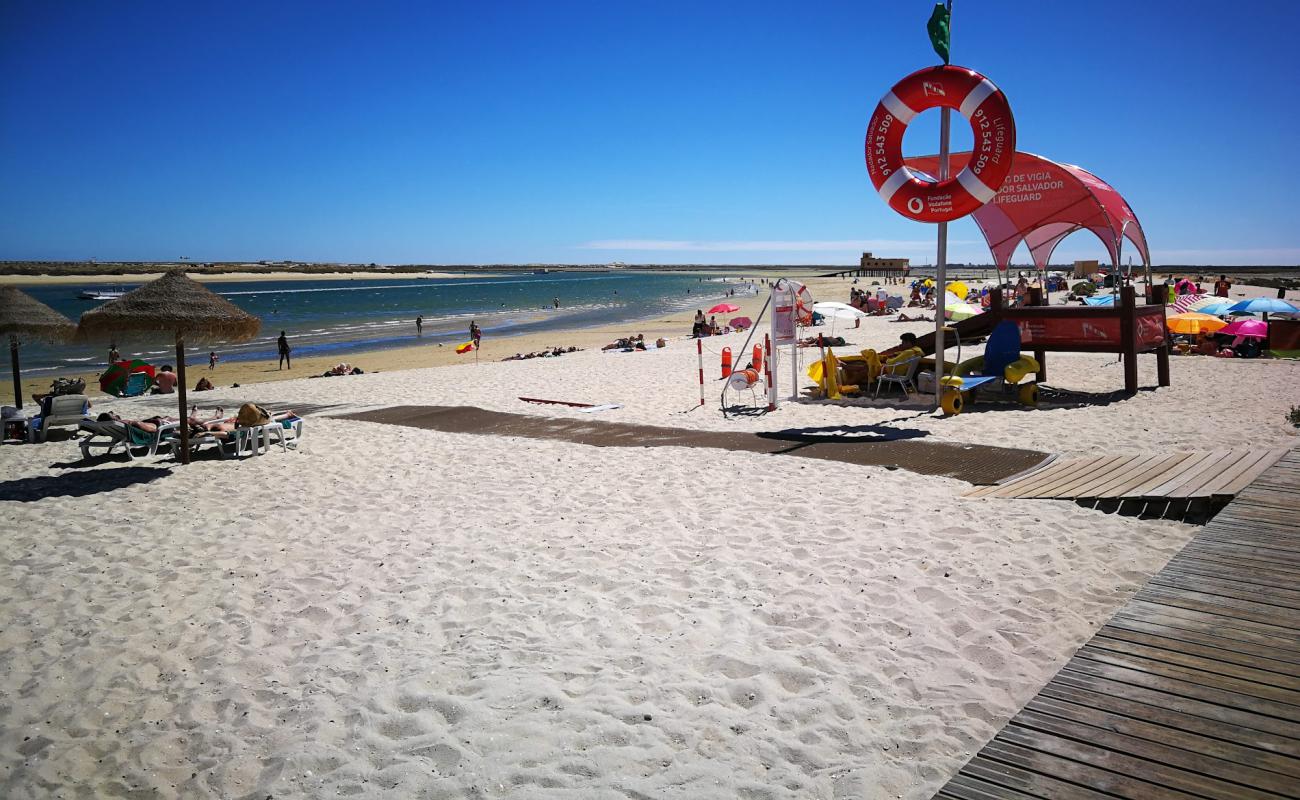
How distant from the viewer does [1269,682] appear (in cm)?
252

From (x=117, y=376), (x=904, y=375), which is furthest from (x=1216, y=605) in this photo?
(x=117, y=376)

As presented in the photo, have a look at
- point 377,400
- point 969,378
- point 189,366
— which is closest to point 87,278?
point 189,366

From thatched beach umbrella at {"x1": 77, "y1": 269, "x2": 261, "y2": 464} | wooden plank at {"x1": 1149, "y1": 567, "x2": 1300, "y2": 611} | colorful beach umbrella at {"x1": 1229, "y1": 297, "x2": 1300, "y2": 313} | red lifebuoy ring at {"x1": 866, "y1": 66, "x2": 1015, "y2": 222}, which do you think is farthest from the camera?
colorful beach umbrella at {"x1": 1229, "y1": 297, "x2": 1300, "y2": 313}

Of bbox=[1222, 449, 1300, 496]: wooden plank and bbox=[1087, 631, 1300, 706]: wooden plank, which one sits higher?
bbox=[1222, 449, 1300, 496]: wooden plank

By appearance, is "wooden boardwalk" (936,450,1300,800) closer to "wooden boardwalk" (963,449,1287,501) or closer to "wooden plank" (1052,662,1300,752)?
"wooden plank" (1052,662,1300,752)

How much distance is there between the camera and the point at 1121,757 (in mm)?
2168

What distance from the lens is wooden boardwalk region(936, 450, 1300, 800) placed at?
2.06 meters

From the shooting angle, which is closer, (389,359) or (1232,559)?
(1232,559)

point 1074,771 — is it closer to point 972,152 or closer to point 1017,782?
point 1017,782

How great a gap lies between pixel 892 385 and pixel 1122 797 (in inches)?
374

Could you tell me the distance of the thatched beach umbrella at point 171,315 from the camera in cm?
739

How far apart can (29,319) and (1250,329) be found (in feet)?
64.4

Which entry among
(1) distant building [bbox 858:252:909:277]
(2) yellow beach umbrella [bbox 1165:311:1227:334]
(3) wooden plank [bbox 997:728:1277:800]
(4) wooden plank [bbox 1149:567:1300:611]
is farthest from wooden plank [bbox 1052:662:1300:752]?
(1) distant building [bbox 858:252:909:277]

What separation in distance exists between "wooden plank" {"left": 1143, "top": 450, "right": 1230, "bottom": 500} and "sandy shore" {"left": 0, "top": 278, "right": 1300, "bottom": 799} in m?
0.30
